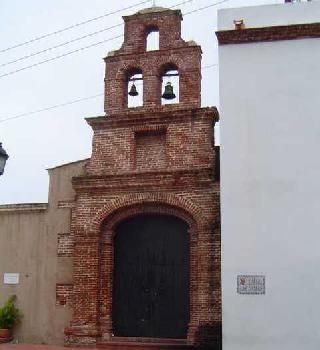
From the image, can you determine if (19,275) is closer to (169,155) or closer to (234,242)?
(169,155)

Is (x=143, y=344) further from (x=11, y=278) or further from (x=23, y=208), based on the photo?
(x=23, y=208)

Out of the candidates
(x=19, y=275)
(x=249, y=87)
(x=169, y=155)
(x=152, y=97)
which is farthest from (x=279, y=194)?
(x=19, y=275)

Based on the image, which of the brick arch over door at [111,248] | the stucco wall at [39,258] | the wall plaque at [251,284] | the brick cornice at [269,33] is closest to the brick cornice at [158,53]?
the brick cornice at [269,33]

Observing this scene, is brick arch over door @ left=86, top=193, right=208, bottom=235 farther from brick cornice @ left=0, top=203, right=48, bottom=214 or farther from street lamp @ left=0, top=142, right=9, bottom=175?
street lamp @ left=0, top=142, right=9, bottom=175

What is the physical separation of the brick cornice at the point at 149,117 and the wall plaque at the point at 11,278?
4.11 meters

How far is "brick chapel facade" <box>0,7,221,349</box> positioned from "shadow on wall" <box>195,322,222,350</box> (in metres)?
0.07

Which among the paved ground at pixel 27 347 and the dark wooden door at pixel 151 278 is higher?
the dark wooden door at pixel 151 278

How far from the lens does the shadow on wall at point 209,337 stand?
13.1 metres

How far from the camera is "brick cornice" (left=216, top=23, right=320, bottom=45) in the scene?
12.3m

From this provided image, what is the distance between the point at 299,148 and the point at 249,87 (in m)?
1.58

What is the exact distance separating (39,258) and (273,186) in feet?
20.9

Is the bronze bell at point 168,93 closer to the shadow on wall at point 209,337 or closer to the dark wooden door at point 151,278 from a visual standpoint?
the dark wooden door at point 151,278

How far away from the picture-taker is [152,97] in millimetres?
14773

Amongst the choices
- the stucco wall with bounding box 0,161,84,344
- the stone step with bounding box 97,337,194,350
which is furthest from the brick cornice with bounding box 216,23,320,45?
the stone step with bounding box 97,337,194,350
